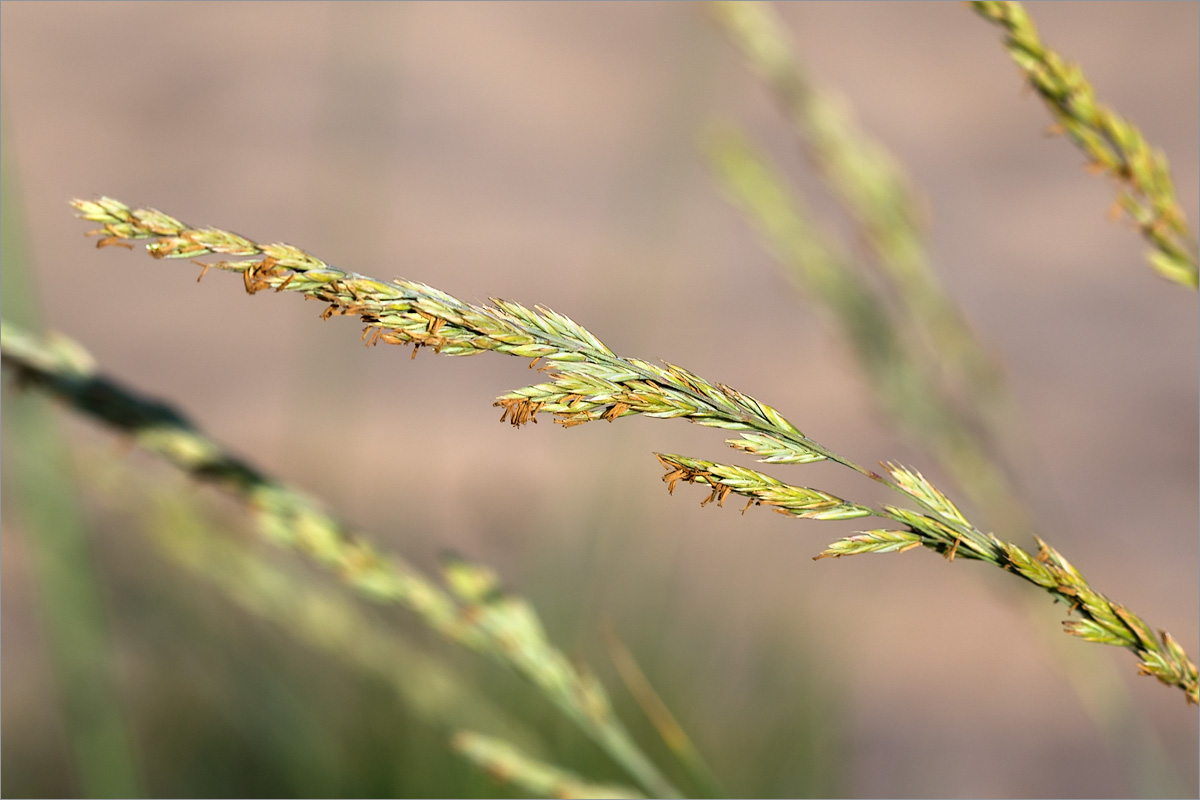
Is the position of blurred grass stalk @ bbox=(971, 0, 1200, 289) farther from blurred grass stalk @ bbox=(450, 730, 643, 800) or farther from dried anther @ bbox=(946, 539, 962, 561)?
blurred grass stalk @ bbox=(450, 730, 643, 800)

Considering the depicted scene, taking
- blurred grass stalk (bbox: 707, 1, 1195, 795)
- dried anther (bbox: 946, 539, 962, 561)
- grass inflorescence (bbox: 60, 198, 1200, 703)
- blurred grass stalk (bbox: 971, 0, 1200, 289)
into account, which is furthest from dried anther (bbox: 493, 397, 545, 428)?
blurred grass stalk (bbox: 707, 1, 1195, 795)

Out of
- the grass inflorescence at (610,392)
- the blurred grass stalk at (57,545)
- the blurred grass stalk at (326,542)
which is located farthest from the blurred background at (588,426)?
the grass inflorescence at (610,392)

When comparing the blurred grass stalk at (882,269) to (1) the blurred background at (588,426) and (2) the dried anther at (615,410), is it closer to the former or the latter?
(1) the blurred background at (588,426)

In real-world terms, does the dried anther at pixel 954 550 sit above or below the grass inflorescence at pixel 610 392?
below

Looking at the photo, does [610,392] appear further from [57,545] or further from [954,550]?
[57,545]

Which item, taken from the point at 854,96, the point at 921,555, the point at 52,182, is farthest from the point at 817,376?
the point at 52,182

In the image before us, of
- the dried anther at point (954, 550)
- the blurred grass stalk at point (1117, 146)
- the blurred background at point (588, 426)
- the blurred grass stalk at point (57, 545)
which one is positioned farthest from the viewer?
the blurred background at point (588, 426)
